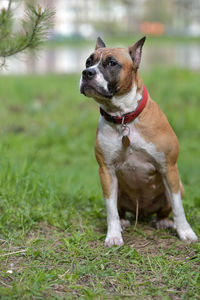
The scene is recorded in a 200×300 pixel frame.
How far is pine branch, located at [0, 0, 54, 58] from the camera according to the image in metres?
3.32

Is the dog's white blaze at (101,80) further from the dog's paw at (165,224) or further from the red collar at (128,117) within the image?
the dog's paw at (165,224)

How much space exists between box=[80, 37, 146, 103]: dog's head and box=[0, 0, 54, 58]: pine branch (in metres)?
0.42

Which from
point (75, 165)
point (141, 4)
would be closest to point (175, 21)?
point (141, 4)

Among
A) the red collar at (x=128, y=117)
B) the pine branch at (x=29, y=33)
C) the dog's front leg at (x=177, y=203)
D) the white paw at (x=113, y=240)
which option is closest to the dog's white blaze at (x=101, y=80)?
the red collar at (x=128, y=117)

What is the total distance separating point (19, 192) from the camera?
156 inches

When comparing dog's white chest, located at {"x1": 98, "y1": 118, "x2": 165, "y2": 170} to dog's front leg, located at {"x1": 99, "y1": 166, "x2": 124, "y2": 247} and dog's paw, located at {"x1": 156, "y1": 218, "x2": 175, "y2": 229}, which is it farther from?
dog's paw, located at {"x1": 156, "y1": 218, "x2": 175, "y2": 229}

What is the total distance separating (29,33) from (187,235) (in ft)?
6.11

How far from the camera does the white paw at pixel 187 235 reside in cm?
340

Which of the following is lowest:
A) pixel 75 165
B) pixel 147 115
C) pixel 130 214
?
pixel 75 165

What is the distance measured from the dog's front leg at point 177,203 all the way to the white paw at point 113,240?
44cm

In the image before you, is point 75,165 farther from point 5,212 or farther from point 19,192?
point 5,212

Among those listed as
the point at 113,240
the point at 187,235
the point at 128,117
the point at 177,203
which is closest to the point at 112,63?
the point at 128,117

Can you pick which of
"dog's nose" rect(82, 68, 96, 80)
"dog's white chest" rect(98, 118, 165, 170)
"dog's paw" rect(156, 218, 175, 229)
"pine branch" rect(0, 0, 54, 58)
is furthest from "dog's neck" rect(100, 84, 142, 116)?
"dog's paw" rect(156, 218, 175, 229)

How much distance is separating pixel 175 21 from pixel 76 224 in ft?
173
